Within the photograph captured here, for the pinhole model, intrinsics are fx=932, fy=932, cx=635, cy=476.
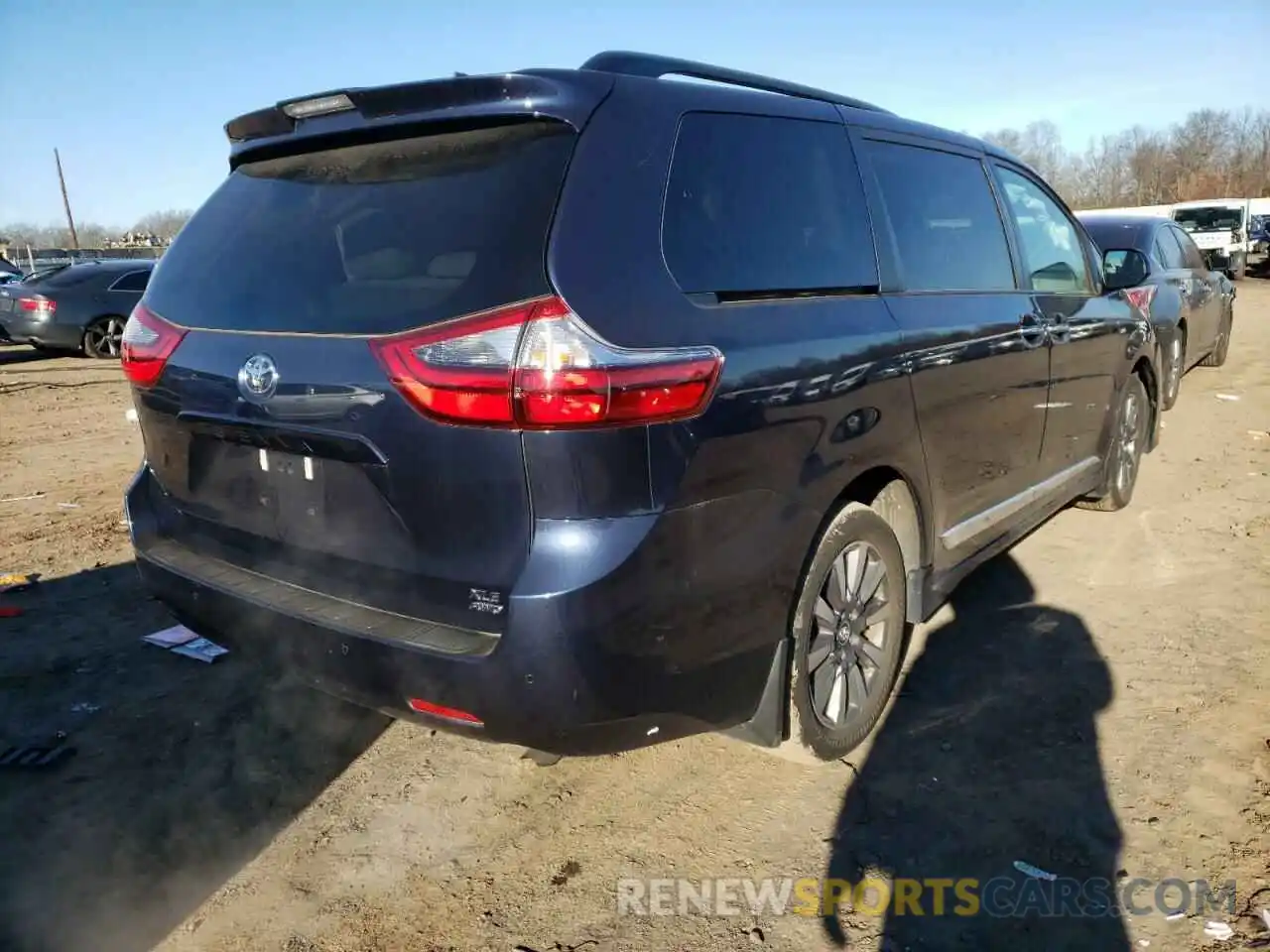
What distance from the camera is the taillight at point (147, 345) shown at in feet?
8.52

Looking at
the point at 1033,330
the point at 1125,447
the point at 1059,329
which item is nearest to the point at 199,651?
the point at 1033,330

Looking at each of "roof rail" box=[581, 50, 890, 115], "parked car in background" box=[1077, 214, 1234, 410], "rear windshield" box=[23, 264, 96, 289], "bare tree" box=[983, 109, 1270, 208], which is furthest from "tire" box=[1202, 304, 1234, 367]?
"bare tree" box=[983, 109, 1270, 208]

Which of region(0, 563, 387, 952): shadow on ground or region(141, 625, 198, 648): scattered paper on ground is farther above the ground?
region(141, 625, 198, 648): scattered paper on ground

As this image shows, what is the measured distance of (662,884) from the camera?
8.20 feet

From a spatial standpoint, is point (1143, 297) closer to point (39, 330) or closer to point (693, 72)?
point (693, 72)

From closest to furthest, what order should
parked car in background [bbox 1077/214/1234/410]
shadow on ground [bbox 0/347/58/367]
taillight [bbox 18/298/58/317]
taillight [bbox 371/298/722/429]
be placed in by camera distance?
taillight [bbox 371/298/722/429] → parked car in background [bbox 1077/214/1234/410] → taillight [bbox 18/298/58/317] → shadow on ground [bbox 0/347/58/367]

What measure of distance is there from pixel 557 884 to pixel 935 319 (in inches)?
85.2

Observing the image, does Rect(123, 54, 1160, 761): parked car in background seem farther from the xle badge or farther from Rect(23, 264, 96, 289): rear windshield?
Rect(23, 264, 96, 289): rear windshield

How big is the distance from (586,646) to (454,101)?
1336 mm

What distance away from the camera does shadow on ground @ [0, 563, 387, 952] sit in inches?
95.8

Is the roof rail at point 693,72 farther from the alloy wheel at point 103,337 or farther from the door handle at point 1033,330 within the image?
the alloy wheel at point 103,337

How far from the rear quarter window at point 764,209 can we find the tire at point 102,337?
14.5 meters

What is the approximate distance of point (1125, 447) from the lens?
18.0ft

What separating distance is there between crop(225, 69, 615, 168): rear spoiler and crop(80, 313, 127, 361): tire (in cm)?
1404
